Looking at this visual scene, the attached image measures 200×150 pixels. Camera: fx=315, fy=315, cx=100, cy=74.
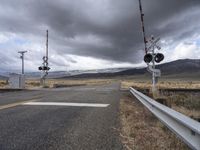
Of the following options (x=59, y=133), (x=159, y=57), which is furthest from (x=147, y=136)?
(x=159, y=57)

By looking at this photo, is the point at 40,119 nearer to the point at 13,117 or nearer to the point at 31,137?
the point at 13,117

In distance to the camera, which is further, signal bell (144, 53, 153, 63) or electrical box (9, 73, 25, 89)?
electrical box (9, 73, 25, 89)

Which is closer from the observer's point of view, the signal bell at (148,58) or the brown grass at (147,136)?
the brown grass at (147,136)

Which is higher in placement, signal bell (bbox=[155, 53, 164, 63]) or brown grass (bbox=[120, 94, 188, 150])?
signal bell (bbox=[155, 53, 164, 63])

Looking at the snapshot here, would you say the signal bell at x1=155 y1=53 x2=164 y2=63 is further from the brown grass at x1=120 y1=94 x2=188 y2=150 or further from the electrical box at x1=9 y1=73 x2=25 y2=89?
the electrical box at x1=9 y1=73 x2=25 y2=89

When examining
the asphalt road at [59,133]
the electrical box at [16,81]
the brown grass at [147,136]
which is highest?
the electrical box at [16,81]

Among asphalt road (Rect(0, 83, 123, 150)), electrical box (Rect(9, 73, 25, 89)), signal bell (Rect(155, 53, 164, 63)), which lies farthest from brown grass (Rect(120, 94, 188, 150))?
electrical box (Rect(9, 73, 25, 89))

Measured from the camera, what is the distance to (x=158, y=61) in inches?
977

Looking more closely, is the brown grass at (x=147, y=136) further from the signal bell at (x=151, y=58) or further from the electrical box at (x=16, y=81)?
the electrical box at (x=16, y=81)

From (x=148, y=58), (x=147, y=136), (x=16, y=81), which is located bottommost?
(x=147, y=136)

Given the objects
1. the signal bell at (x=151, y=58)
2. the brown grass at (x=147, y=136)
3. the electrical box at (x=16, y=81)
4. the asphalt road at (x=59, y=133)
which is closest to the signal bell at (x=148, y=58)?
the signal bell at (x=151, y=58)

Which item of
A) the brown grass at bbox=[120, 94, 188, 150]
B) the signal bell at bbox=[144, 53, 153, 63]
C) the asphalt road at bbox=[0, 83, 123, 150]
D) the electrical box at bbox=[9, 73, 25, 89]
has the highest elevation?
the signal bell at bbox=[144, 53, 153, 63]

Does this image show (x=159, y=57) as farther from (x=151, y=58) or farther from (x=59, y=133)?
(x=59, y=133)

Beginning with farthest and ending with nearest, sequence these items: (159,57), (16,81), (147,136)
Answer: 1. (16,81)
2. (159,57)
3. (147,136)
